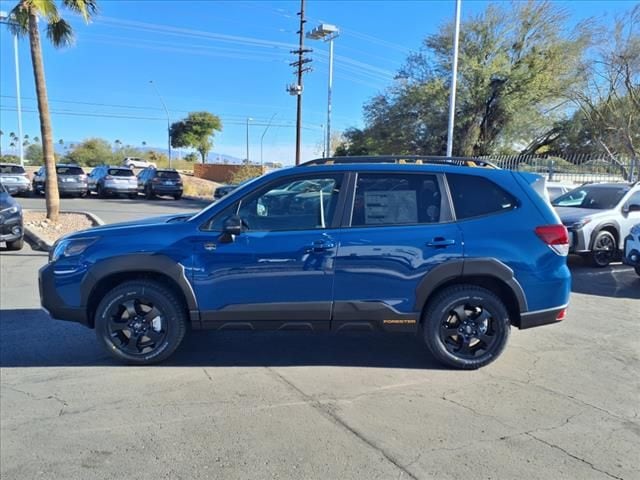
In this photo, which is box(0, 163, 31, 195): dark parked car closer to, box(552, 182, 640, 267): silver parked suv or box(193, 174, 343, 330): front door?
box(193, 174, 343, 330): front door

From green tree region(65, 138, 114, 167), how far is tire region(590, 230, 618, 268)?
69.7 m

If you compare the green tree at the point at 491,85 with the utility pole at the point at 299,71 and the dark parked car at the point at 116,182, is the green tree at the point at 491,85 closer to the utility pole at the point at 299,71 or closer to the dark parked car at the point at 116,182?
the utility pole at the point at 299,71

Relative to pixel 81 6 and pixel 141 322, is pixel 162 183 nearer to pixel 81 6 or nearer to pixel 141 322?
pixel 81 6

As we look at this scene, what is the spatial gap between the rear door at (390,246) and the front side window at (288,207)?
214 millimetres


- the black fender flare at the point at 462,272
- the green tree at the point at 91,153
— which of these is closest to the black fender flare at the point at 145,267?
the black fender flare at the point at 462,272

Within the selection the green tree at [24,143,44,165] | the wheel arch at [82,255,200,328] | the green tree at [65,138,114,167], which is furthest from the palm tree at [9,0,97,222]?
the green tree at [24,143,44,165]

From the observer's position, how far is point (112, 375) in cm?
436

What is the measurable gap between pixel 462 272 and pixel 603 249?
6555 millimetres

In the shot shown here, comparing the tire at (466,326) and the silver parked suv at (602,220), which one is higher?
the silver parked suv at (602,220)

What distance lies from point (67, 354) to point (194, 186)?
30.3m

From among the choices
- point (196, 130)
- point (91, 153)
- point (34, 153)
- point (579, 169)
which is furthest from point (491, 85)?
point (34, 153)

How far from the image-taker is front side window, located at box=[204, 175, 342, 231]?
433 cm

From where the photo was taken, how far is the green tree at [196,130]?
61.8 meters

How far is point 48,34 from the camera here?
14266 mm
